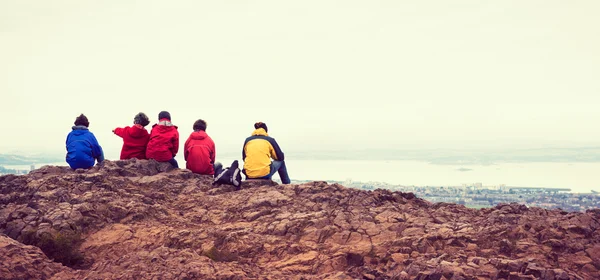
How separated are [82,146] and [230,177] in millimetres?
5785

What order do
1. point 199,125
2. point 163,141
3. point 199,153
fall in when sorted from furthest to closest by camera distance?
1. point 199,125
2. point 199,153
3. point 163,141

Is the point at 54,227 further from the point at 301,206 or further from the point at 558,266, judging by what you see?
the point at 558,266

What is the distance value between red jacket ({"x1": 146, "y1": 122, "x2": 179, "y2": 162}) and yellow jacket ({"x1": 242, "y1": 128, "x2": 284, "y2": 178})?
112 inches

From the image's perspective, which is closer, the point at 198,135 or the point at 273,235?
the point at 273,235

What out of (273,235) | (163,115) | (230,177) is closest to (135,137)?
(163,115)

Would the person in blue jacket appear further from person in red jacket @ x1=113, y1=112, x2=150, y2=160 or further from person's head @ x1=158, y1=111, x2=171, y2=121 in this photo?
person's head @ x1=158, y1=111, x2=171, y2=121

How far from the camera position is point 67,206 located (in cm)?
1491

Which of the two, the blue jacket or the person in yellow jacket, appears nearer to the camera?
the person in yellow jacket

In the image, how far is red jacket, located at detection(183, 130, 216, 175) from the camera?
66.0 ft

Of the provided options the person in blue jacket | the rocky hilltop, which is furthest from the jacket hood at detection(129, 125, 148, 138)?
the rocky hilltop

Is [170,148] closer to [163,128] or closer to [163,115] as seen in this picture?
[163,128]

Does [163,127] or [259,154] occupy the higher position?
[163,127]

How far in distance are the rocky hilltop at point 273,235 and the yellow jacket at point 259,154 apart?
1.34m

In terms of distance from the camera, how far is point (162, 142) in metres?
19.9
